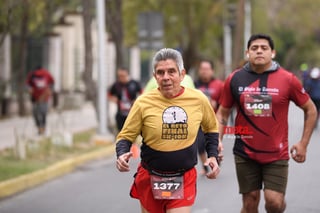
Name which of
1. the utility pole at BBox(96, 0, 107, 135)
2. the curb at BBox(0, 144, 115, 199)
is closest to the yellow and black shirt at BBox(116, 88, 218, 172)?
the curb at BBox(0, 144, 115, 199)

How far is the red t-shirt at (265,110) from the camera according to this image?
7.26m

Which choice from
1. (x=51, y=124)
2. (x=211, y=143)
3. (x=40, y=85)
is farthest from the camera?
(x=51, y=124)

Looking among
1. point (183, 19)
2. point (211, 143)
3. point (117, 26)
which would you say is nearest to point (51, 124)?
point (117, 26)

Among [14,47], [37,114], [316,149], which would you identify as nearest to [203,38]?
[14,47]

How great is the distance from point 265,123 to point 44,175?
665cm

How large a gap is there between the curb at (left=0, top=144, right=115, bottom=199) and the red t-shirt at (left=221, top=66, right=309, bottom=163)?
520 cm

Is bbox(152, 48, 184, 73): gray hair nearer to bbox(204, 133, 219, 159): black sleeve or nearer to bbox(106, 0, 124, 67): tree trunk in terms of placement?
bbox(204, 133, 219, 159): black sleeve

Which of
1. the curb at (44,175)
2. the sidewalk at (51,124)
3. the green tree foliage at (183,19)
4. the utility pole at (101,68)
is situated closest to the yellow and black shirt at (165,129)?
the curb at (44,175)

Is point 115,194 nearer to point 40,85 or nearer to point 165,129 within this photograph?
point 165,129

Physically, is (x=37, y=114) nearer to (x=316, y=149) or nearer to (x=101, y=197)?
(x=316, y=149)

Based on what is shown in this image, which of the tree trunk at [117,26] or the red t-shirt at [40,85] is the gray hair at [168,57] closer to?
the red t-shirt at [40,85]

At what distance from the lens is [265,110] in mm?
7266

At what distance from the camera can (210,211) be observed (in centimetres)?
988

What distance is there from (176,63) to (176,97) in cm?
27
